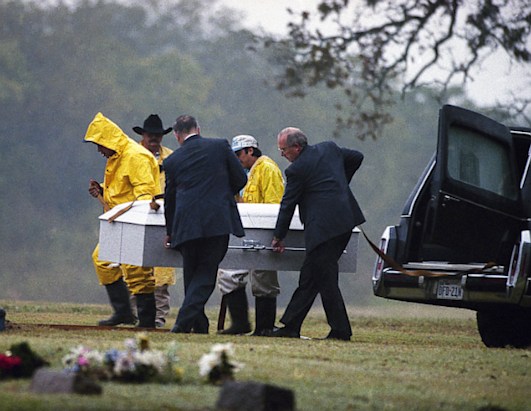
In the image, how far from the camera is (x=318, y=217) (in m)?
13.3

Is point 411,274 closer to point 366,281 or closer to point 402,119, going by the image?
point 366,281

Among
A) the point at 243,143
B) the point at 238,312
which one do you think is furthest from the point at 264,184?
the point at 238,312

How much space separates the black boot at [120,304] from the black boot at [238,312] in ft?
3.54

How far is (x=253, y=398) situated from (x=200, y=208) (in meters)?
5.66

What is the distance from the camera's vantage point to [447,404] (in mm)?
8836

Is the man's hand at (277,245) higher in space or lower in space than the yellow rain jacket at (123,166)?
lower


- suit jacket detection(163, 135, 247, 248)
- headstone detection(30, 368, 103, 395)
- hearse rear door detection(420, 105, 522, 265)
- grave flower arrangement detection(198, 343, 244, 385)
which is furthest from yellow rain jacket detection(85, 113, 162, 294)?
headstone detection(30, 368, 103, 395)

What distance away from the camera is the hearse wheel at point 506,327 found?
14141mm

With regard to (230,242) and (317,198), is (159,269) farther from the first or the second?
(317,198)

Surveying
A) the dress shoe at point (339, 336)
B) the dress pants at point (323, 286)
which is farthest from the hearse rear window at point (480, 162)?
the dress shoe at point (339, 336)

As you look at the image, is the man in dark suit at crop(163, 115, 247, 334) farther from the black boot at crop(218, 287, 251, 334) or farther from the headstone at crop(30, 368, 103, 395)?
the headstone at crop(30, 368, 103, 395)

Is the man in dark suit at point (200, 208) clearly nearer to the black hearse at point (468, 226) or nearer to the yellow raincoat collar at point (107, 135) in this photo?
the black hearse at point (468, 226)

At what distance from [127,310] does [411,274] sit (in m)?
3.15

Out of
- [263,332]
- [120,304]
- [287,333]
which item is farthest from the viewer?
[120,304]
